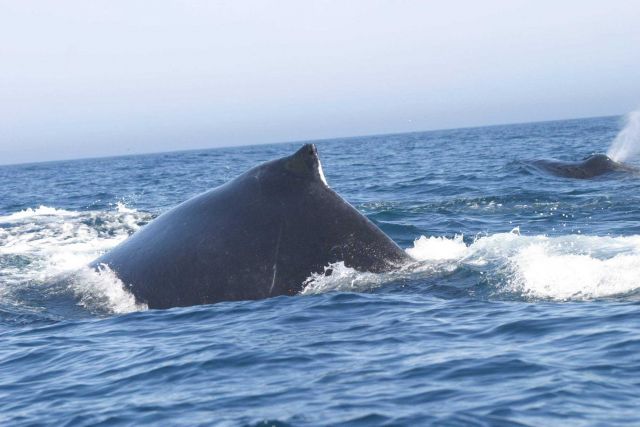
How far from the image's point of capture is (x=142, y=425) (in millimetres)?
6668

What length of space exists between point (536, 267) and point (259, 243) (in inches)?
143

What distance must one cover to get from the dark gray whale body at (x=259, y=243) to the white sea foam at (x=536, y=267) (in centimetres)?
30

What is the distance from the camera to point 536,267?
36.8 ft

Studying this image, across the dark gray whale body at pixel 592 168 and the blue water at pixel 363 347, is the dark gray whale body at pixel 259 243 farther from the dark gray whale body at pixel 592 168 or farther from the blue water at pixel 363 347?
the dark gray whale body at pixel 592 168

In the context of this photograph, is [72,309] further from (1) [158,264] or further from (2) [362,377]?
(2) [362,377]

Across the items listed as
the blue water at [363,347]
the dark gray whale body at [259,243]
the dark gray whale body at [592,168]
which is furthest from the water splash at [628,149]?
the dark gray whale body at [259,243]

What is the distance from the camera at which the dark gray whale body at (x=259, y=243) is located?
9.74 m

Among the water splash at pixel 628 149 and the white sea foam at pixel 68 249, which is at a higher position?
the water splash at pixel 628 149

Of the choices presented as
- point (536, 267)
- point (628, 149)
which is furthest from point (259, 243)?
point (628, 149)

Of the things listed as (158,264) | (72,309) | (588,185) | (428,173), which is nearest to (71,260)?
(72,309)

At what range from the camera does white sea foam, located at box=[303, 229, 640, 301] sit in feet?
33.3

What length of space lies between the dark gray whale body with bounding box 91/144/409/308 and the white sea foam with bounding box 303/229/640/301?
30 centimetres

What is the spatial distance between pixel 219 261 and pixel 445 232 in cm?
900

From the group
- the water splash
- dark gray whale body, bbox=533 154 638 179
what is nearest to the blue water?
dark gray whale body, bbox=533 154 638 179
